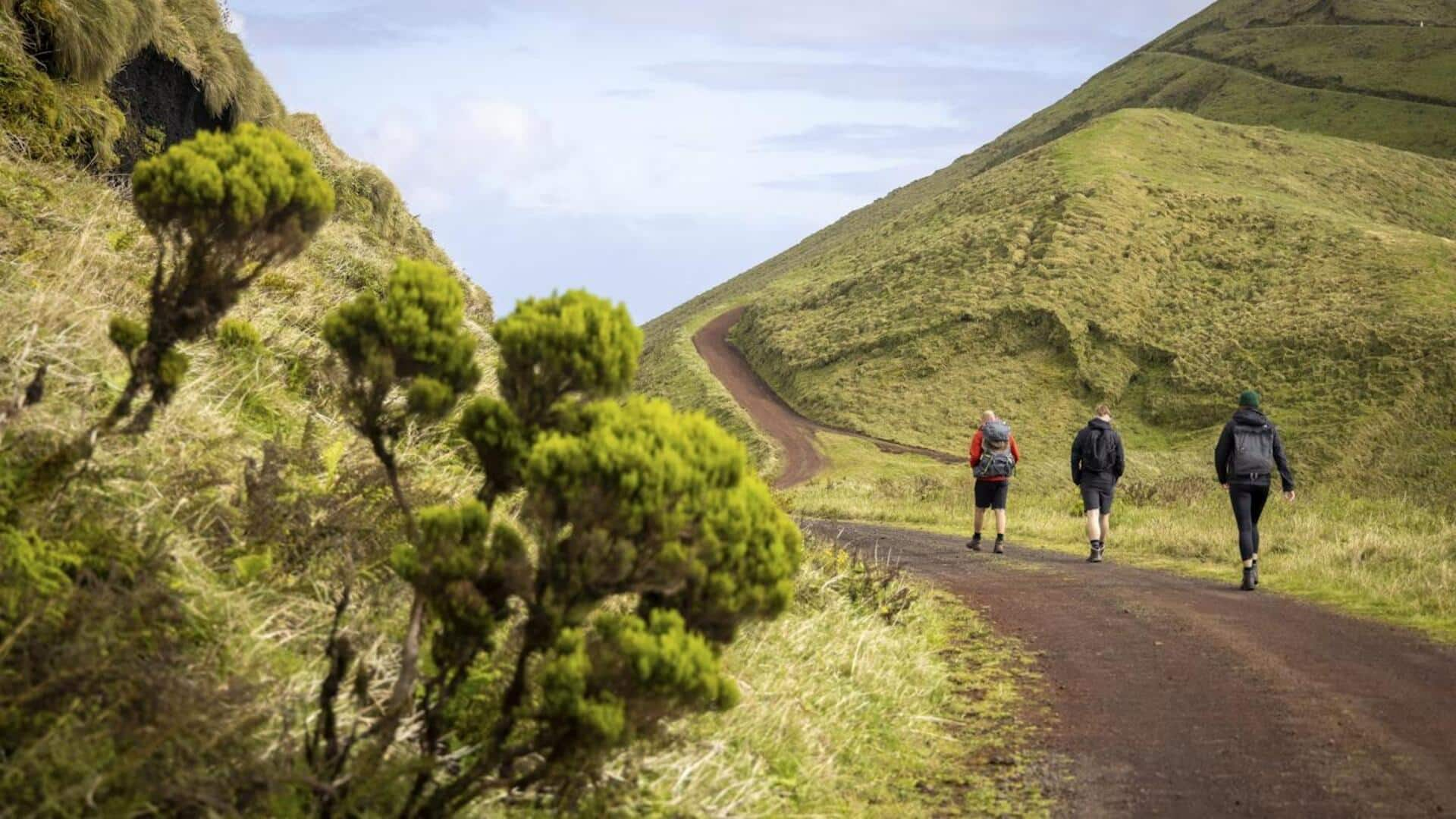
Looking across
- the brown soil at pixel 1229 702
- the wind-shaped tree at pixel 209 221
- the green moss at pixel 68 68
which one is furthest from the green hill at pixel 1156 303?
the wind-shaped tree at pixel 209 221

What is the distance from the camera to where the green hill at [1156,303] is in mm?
40344

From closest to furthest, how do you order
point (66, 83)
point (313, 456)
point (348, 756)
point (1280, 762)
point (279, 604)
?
point (348, 756), point (279, 604), point (1280, 762), point (313, 456), point (66, 83)

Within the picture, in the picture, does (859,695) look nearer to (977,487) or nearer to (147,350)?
(147,350)

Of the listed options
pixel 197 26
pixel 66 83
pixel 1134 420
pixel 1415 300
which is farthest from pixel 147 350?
pixel 1415 300

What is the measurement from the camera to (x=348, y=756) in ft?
16.0

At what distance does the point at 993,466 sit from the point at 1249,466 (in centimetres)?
436

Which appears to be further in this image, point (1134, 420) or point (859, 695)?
point (1134, 420)

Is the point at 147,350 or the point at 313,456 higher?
the point at 147,350

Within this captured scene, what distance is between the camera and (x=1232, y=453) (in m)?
13.8

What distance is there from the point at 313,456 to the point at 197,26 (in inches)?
419

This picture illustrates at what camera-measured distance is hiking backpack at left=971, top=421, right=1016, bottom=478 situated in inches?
685

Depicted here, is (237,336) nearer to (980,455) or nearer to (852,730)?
(852,730)

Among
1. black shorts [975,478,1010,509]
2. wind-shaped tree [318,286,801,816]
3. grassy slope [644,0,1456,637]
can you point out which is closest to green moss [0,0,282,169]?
wind-shaped tree [318,286,801,816]

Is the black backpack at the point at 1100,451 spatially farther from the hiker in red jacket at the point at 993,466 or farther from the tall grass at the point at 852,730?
the tall grass at the point at 852,730
